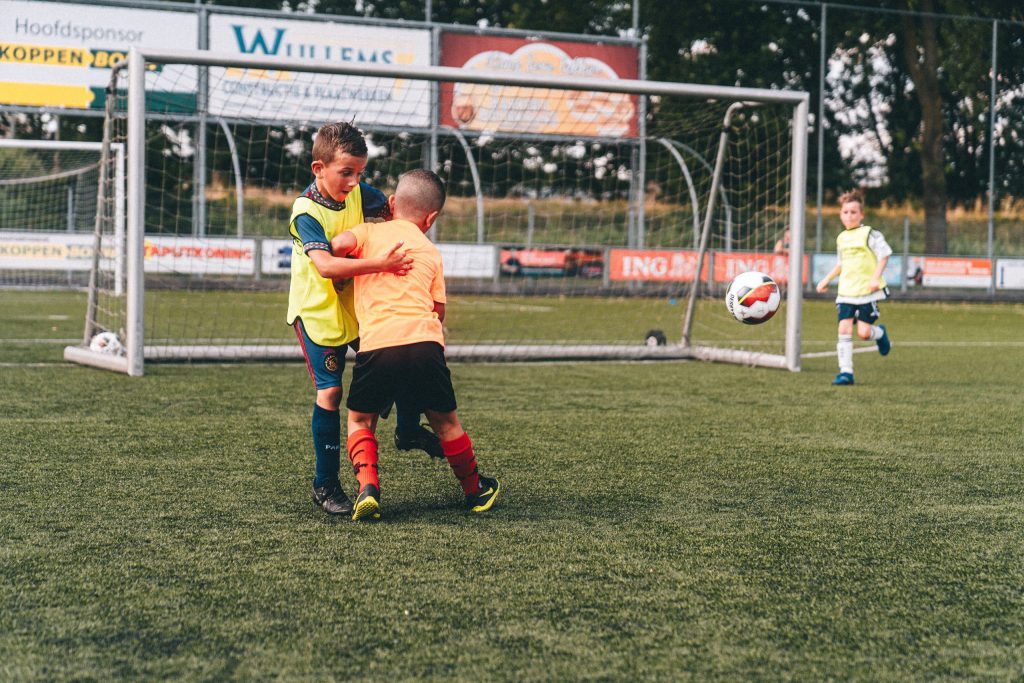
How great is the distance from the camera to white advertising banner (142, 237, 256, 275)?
15.9 meters

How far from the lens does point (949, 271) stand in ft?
77.7

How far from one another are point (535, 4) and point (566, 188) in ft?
49.5

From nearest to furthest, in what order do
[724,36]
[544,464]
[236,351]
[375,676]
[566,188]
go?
[375,676] → [544,464] → [236,351] → [566,188] → [724,36]

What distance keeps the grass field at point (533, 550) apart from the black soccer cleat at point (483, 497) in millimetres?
63

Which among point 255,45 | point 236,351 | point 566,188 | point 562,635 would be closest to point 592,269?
point 566,188

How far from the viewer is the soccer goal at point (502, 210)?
847 cm

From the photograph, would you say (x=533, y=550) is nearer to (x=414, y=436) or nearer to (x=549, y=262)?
(x=414, y=436)

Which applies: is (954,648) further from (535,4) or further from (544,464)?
(535,4)

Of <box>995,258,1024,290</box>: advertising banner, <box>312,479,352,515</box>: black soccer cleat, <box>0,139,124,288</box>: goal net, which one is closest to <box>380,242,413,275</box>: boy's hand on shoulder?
<box>312,479,352,515</box>: black soccer cleat

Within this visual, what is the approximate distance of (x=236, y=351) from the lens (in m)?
8.47

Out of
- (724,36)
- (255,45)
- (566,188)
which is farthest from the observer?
(724,36)

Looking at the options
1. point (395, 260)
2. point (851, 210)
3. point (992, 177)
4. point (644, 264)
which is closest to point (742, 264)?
point (851, 210)

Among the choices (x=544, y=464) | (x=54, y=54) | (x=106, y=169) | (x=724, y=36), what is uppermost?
(x=724, y=36)

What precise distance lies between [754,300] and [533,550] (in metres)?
3.77
